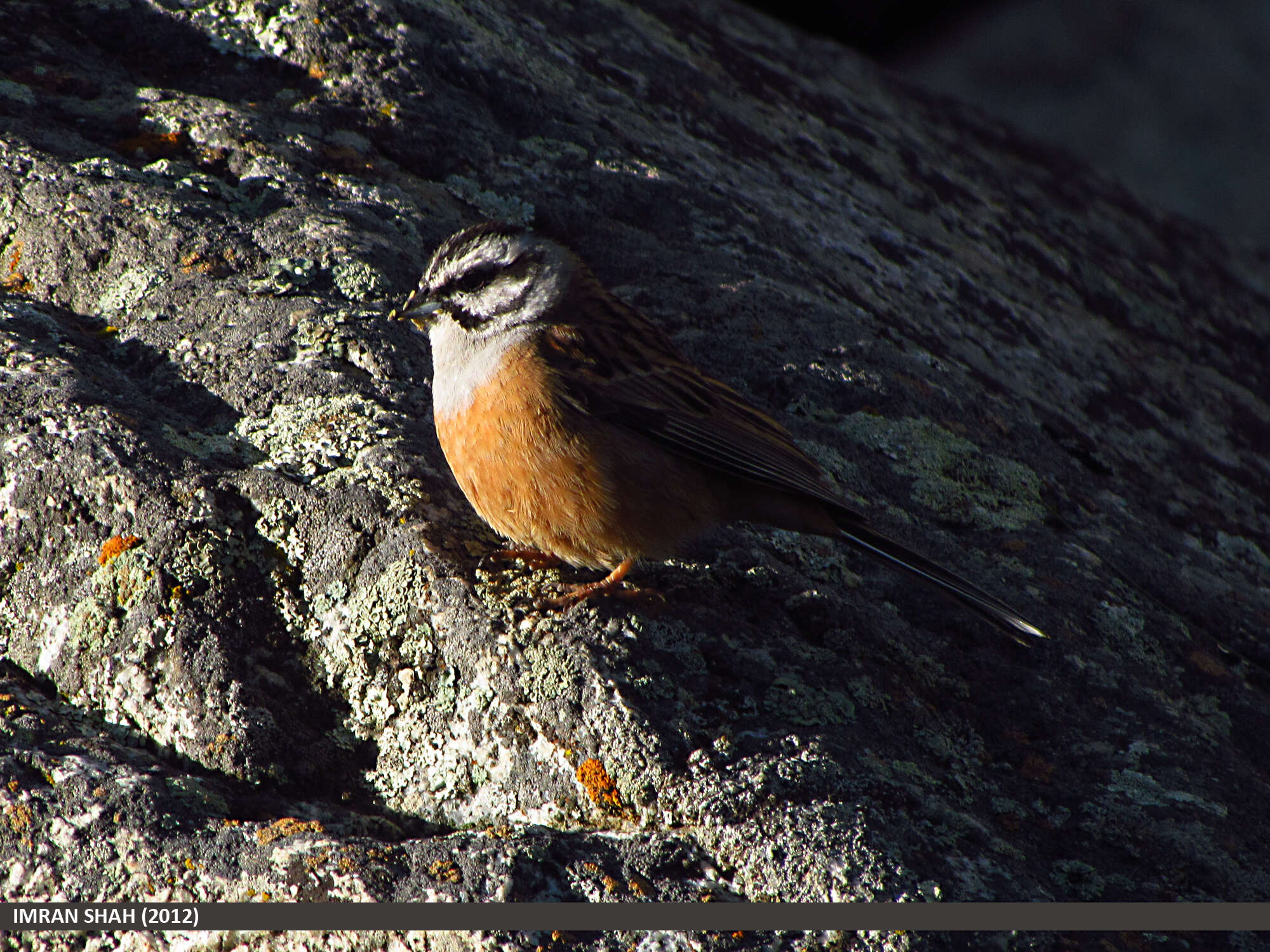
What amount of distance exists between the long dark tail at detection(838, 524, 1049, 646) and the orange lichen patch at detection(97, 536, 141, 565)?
6.46 feet

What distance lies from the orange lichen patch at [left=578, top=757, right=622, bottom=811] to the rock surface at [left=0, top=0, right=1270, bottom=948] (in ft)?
0.03

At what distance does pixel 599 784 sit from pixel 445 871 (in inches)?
16.3

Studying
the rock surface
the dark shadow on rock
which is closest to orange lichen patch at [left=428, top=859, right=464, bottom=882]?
the rock surface

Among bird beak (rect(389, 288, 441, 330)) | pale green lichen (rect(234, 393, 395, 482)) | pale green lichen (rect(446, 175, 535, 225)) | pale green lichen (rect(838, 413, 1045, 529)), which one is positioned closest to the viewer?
pale green lichen (rect(234, 393, 395, 482))

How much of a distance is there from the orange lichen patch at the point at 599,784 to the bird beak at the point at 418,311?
1.61 m

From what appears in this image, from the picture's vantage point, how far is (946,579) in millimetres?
3043

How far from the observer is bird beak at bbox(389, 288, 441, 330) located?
3348mm

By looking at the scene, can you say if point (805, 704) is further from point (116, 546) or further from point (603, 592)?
point (116, 546)

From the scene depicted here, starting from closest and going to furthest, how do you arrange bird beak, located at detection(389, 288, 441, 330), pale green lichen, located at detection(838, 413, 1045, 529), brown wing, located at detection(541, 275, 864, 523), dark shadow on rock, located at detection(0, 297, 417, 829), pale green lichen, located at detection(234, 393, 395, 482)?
1. dark shadow on rock, located at detection(0, 297, 417, 829)
2. pale green lichen, located at detection(234, 393, 395, 482)
3. brown wing, located at detection(541, 275, 864, 523)
4. bird beak, located at detection(389, 288, 441, 330)
5. pale green lichen, located at detection(838, 413, 1045, 529)

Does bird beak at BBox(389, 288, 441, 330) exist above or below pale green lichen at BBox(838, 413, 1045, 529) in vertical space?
below

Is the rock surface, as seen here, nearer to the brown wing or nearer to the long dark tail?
the long dark tail

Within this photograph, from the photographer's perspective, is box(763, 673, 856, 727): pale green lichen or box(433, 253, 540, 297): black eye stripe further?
box(433, 253, 540, 297): black eye stripe

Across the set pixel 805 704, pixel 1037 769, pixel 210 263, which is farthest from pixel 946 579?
pixel 210 263

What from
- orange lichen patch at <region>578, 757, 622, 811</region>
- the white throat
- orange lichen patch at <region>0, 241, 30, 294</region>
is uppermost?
the white throat
